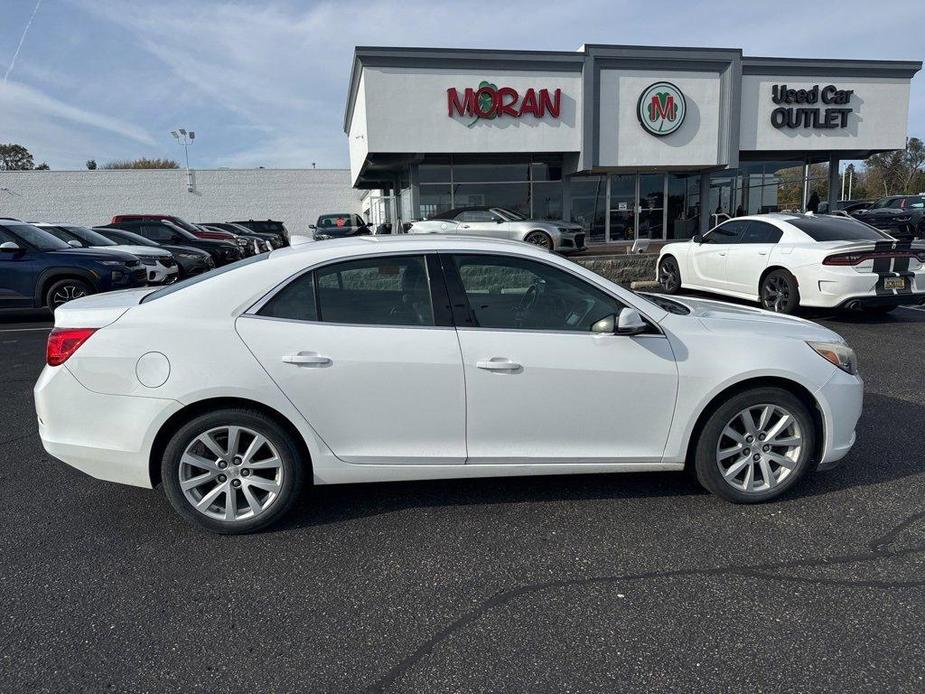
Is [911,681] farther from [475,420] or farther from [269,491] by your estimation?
[269,491]

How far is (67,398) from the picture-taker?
3.36m

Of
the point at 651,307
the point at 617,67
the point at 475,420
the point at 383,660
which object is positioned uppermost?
the point at 617,67

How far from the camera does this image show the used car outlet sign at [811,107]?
22.9m

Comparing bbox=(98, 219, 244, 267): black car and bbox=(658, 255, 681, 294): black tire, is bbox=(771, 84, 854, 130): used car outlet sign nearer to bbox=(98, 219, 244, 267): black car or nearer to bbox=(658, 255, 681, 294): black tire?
bbox=(658, 255, 681, 294): black tire

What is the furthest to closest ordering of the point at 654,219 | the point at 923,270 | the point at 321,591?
1. the point at 654,219
2. the point at 923,270
3. the point at 321,591

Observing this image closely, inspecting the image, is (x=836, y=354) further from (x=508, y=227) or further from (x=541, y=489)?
(x=508, y=227)

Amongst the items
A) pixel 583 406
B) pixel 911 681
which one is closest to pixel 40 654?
pixel 583 406

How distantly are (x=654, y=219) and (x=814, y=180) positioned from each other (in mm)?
7806

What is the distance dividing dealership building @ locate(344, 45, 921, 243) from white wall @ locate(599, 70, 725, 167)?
41mm

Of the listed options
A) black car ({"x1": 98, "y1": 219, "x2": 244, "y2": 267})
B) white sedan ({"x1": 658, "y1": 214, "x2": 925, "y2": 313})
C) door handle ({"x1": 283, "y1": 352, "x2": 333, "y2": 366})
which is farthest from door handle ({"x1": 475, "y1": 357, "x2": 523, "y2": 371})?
black car ({"x1": 98, "y1": 219, "x2": 244, "y2": 267})

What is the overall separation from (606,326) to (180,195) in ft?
137

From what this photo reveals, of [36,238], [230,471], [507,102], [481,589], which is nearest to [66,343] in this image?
[230,471]

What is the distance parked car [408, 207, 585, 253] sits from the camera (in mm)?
16781

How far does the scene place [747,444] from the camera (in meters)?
3.67
